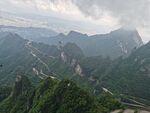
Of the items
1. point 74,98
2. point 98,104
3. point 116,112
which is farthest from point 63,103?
point 116,112

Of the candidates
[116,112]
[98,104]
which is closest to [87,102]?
[98,104]

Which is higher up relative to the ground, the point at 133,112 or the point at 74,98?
the point at 74,98

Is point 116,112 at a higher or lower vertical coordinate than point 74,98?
lower

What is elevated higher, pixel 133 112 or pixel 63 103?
pixel 63 103

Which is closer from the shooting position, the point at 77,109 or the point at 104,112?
the point at 104,112

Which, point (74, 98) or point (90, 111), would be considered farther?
point (74, 98)

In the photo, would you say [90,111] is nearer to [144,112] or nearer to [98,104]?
[98,104]

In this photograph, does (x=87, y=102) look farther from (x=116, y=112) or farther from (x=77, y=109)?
(x=116, y=112)

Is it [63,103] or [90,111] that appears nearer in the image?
[90,111]
